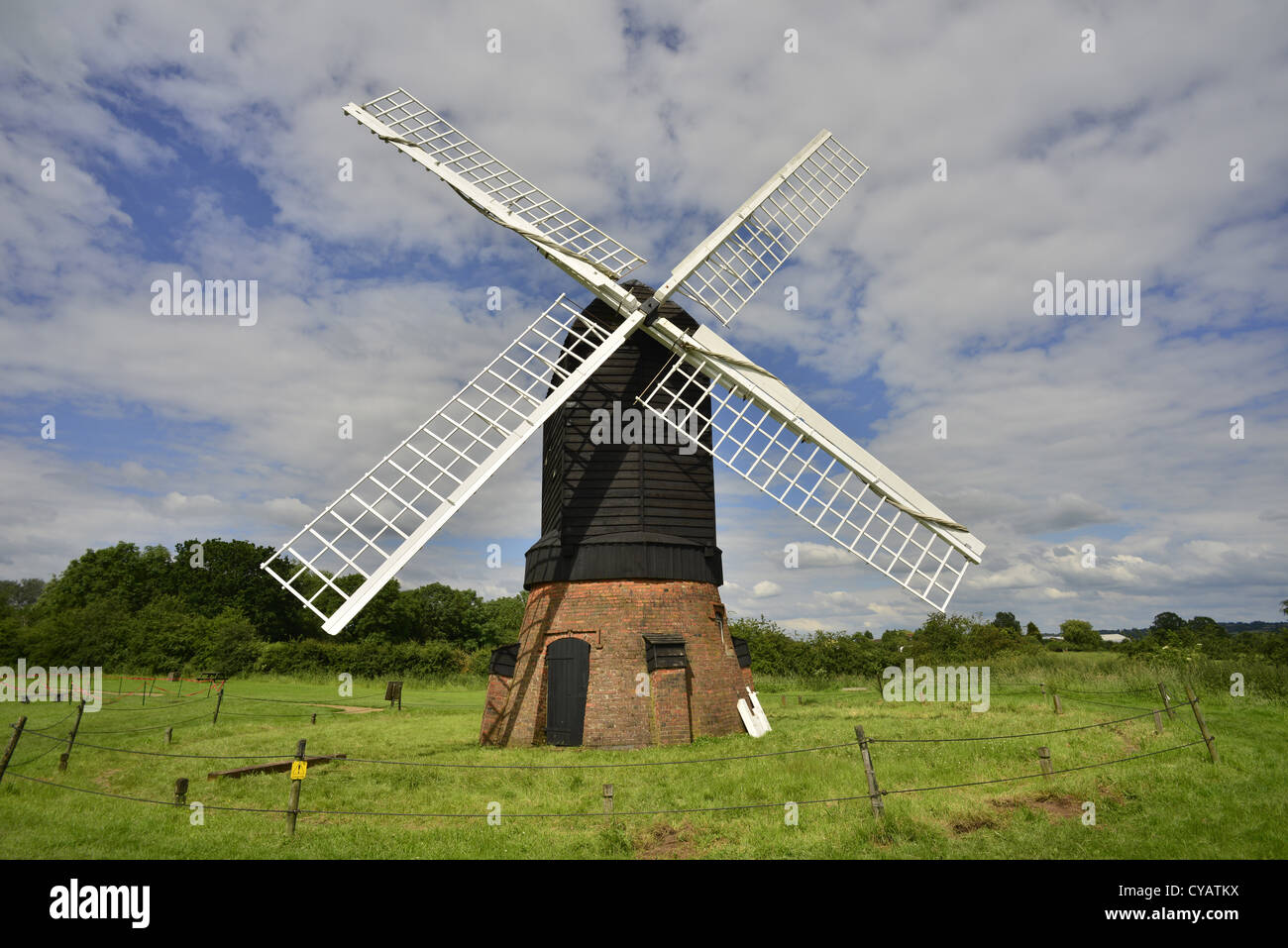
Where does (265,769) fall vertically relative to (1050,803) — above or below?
below

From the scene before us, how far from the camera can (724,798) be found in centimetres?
1007

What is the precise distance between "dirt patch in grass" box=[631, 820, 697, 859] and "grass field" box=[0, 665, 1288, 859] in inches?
1.2

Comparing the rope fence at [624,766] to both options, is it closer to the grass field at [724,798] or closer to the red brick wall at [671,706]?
the grass field at [724,798]

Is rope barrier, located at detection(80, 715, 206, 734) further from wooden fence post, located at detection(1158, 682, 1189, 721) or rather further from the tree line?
wooden fence post, located at detection(1158, 682, 1189, 721)

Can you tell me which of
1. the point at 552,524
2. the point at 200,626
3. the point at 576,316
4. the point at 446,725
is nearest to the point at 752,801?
the point at 552,524

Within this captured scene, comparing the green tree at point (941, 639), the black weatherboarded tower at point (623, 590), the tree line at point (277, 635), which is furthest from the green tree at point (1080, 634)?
the black weatherboarded tower at point (623, 590)

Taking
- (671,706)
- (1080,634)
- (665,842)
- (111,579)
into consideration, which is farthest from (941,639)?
(111,579)

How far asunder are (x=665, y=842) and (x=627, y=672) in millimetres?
5651

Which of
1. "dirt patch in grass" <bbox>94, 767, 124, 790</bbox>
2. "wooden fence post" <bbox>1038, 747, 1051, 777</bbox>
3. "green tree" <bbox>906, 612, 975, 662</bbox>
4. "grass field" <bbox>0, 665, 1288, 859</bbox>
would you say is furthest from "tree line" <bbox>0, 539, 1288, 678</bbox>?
"dirt patch in grass" <bbox>94, 767, 124, 790</bbox>

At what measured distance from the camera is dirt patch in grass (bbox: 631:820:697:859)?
8.23m

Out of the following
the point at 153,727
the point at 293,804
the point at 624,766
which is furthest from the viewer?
the point at 153,727

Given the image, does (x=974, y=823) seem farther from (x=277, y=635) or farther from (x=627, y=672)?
(x=277, y=635)

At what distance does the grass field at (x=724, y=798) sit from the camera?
26.8 feet
